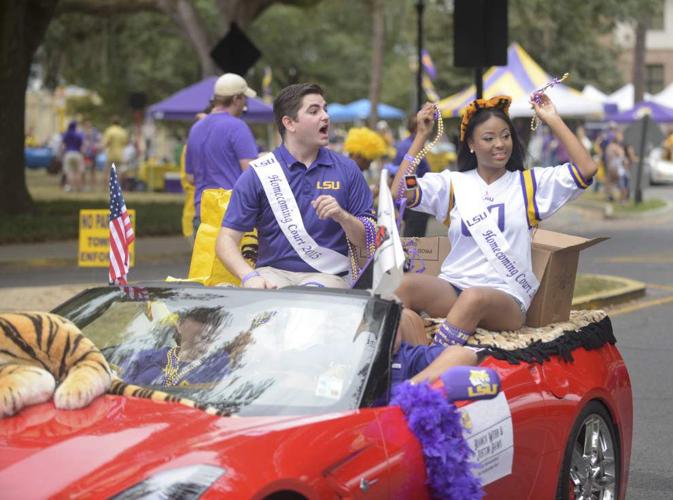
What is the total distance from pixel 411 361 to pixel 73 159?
102ft

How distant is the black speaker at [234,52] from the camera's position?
17.2 meters

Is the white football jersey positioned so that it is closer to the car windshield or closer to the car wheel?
the car wheel

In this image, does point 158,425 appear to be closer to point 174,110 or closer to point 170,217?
point 170,217

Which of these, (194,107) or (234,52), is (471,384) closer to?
(234,52)

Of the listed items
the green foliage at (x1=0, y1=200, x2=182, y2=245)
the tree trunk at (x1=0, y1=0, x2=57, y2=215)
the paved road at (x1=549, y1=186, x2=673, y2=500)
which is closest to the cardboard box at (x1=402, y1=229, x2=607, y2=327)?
the paved road at (x1=549, y1=186, x2=673, y2=500)

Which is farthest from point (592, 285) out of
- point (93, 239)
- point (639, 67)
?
point (639, 67)

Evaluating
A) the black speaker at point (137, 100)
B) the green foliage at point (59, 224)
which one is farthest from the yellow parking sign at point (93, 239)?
the black speaker at point (137, 100)

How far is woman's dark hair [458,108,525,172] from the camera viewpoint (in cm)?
692

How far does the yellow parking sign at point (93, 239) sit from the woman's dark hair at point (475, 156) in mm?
8025

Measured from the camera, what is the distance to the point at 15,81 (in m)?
23.7

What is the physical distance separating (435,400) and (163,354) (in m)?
1.09

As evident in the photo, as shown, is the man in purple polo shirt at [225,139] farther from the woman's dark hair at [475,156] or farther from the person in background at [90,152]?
the person in background at [90,152]

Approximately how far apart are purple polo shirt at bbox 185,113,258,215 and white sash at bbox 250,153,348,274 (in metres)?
3.47

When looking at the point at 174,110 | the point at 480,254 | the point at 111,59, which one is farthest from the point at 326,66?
the point at 480,254
